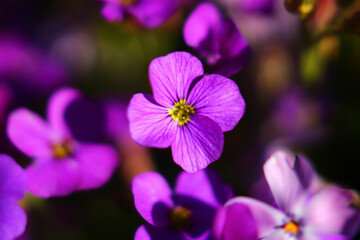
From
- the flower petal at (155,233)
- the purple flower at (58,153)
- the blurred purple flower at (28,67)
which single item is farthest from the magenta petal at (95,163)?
the blurred purple flower at (28,67)

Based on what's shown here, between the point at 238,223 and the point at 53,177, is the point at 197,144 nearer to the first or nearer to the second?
the point at 238,223

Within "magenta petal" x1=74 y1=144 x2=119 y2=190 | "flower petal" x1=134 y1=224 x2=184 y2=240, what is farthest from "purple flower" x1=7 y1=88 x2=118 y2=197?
"flower petal" x1=134 y1=224 x2=184 y2=240

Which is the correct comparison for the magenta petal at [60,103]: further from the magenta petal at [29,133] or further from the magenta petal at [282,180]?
the magenta petal at [282,180]

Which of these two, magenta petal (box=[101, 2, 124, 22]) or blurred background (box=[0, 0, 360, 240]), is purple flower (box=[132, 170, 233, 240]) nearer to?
blurred background (box=[0, 0, 360, 240])

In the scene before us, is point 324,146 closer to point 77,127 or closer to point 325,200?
point 325,200

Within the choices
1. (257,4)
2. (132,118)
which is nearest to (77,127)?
(132,118)

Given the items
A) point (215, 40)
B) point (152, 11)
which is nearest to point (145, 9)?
point (152, 11)
